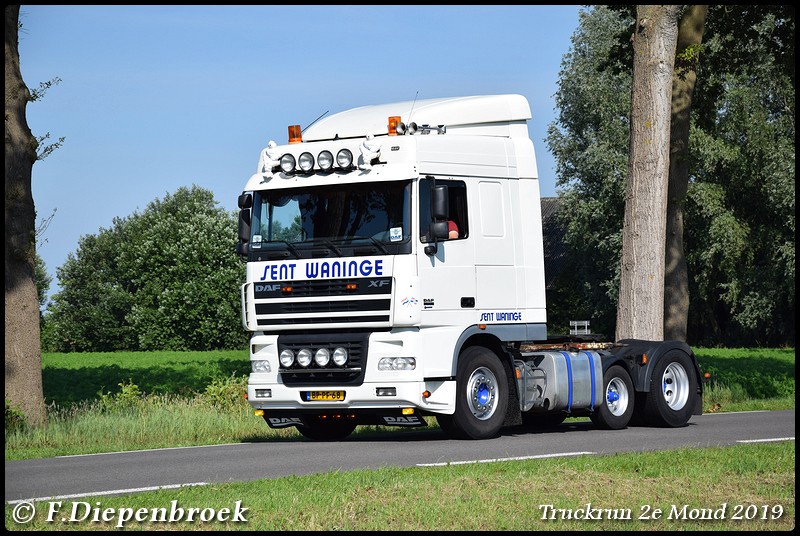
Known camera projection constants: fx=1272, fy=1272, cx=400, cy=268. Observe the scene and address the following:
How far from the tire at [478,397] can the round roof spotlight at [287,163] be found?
306cm

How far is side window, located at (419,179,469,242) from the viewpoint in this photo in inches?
580

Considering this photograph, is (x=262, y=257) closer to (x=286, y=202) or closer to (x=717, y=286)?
(x=286, y=202)

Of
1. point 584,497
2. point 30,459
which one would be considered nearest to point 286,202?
point 30,459

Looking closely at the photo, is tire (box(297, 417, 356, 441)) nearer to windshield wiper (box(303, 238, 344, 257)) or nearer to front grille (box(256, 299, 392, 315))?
front grille (box(256, 299, 392, 315))

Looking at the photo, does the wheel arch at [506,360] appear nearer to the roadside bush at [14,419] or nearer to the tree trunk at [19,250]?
the roadside bush at [14,419]

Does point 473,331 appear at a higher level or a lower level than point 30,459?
higher

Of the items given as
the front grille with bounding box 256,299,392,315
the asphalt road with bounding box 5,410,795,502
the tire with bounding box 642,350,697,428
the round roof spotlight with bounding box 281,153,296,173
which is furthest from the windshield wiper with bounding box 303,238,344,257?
the tire with bounding box 642,350,697,428

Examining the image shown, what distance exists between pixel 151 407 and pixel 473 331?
657 cm

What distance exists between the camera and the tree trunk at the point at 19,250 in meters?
18.3

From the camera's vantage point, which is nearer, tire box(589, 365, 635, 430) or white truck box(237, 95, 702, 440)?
white truck box(237, 95, 702, 440)

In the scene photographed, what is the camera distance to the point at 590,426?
18.2 metres

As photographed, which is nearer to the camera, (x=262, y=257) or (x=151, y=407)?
(x=262, y=257)

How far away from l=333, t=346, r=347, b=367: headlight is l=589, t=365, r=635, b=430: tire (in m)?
3.97

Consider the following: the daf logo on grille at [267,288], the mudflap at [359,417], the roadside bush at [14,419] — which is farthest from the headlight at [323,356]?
the roadside bush at [14,419]
